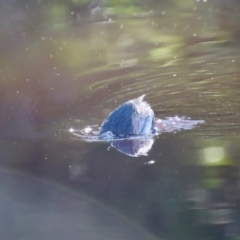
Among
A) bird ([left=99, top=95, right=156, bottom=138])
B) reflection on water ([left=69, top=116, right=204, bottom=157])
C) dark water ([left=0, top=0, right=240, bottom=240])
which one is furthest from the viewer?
bird ([left=99, top=95, right=156, bottom=138])

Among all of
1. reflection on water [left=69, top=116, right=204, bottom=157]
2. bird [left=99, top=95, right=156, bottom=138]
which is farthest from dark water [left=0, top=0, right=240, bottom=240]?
bird [left=99, top=95, right=156, bottom=138]

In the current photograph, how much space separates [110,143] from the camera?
755cm

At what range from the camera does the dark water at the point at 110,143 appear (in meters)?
5.90

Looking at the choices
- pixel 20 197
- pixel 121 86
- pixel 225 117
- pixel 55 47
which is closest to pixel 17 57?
pixel 55 47

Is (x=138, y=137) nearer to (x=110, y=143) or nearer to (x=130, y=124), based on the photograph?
(x=130, y=124)

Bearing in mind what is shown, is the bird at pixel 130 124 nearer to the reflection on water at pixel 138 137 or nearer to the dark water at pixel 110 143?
the reflection on water at pixel 138 137

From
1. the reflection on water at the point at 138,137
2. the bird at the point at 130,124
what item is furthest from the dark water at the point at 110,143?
the bird at the point at 130,124

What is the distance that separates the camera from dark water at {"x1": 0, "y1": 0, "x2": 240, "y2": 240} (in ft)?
19.4

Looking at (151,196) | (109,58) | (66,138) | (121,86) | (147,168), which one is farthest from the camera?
(109,58)

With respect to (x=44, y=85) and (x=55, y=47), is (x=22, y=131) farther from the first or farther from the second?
(x=55, y=47)

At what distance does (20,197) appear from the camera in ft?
21.0

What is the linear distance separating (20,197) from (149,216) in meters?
1.31

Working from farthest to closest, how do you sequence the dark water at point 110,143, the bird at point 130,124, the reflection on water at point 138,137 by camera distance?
the bird at point 130,124 → the reflection on water at point 138,137 → the dark water at point 110,143

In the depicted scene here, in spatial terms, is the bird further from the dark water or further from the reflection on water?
the dark water
